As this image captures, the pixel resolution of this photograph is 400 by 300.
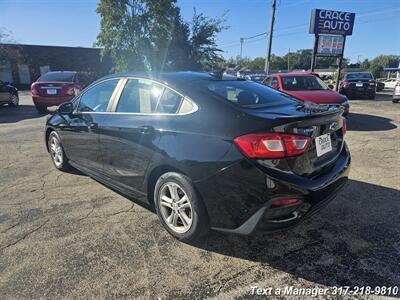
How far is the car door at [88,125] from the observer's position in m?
3.89

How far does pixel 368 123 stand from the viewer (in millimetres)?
9406

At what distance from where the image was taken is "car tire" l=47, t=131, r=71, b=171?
16.4ft

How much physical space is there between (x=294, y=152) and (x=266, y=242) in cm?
103

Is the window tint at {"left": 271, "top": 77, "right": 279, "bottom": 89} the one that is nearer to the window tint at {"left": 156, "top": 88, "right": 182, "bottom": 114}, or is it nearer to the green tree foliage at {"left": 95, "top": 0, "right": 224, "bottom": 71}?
the window tint at {"left": 156, "top": 88, "right": 182, "bottom": 114}

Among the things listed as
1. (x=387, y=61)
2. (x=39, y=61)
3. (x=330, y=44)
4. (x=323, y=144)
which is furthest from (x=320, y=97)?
(x=387, y=61)

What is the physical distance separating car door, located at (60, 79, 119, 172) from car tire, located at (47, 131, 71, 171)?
30cm

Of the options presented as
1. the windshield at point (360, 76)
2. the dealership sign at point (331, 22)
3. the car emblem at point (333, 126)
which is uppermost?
the dealership sign at point (331, 22)

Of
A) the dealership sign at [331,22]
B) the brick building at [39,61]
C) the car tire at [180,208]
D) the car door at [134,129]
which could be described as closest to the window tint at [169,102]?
the car door at [134,129]

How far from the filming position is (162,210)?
3.18m

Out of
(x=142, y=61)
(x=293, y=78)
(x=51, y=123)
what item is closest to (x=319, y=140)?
(x=51, y=123)

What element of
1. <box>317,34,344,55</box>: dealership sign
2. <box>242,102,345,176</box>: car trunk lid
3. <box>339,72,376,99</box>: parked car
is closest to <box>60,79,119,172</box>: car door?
<box>242,102,345,176</box>: car trunk lid

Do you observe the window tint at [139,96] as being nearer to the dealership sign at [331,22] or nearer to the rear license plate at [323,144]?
the rear license plate at [323,144]

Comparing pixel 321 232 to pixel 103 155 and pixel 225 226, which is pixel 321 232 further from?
pixel 103 155

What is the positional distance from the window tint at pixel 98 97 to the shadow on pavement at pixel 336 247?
6.89 ft
